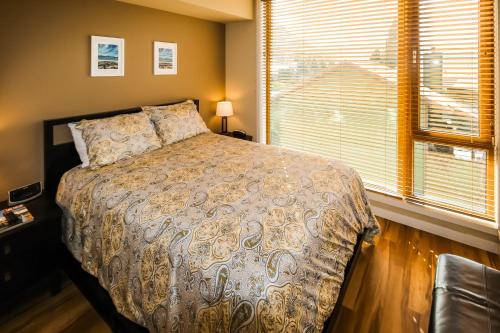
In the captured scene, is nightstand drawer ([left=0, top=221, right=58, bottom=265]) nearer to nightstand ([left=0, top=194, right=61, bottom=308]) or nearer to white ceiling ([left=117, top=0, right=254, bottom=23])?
nightstand ([left=0, top=194, right=61, bottom=308])

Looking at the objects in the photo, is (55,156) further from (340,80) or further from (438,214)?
(438,214)

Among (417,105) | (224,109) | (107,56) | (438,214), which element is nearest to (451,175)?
(438,214)

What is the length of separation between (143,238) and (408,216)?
2.64 meters

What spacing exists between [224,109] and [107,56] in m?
1.57

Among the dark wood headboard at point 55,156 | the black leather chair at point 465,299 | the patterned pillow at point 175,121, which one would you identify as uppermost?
the patterned pillow at point 175,121

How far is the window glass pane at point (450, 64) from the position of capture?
2.38 metres

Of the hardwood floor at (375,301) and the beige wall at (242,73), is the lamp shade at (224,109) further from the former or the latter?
the hardwood floor at (375,301)

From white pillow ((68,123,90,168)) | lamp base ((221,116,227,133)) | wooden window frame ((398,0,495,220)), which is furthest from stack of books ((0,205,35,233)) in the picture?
wooden window frame ((398,0,495,220))

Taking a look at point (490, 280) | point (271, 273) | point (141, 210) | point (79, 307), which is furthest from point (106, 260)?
point (490, 280)

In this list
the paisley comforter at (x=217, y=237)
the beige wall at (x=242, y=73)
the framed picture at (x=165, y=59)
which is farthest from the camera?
the beige wall at (x=242, y=73)

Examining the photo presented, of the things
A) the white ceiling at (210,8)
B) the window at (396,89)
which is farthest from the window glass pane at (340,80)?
the white ceiling at (210,8)

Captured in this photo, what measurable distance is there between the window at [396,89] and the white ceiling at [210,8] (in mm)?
312

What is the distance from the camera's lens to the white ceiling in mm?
2877

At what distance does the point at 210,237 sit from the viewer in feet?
4.40
